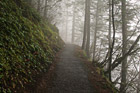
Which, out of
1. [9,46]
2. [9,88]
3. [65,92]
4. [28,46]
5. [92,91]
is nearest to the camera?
[9,88]

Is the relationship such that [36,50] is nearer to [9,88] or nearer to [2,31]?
[2,31]

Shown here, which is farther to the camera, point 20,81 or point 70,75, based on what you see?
point 70,75

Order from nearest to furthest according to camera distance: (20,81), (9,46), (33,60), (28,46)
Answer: (20,81), (9,46), (33,60), (28,46)

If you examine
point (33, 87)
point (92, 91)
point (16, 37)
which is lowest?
point (92, 91)

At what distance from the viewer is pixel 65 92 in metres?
4.55

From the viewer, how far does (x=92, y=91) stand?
15.9ft

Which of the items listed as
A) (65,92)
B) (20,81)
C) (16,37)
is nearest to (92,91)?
(65,92)

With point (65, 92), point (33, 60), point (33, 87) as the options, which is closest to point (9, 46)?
point (33, 60)

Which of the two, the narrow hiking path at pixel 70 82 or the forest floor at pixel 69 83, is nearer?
the forest floor at pixel 69 83

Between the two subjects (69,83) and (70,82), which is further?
(70,82)

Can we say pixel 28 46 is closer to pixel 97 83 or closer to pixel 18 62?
pixel 18 62

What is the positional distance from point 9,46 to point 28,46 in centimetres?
147

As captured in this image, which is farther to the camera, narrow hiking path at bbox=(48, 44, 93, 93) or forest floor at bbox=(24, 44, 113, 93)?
narrow hiking path at bbox=(48, 44, 93, 93)

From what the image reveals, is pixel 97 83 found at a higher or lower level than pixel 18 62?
lower
